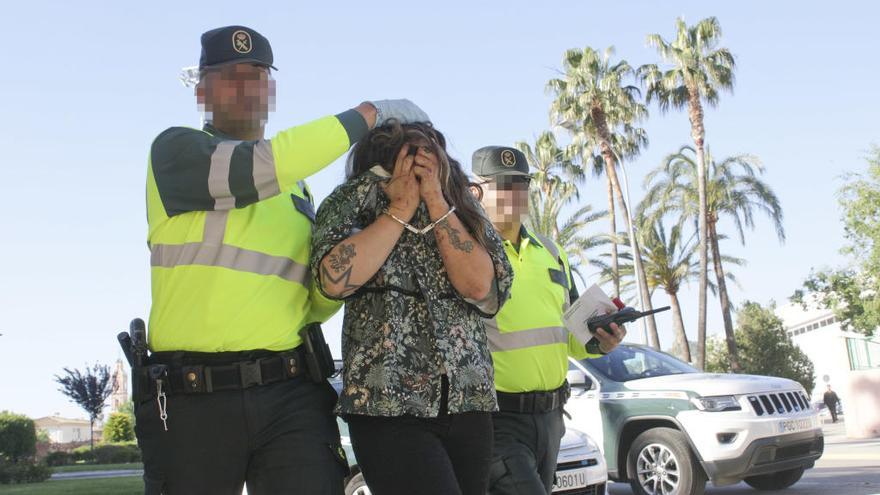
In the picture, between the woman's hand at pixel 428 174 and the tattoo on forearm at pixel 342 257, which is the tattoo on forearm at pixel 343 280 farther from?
the woman's hand at pixel 428 174

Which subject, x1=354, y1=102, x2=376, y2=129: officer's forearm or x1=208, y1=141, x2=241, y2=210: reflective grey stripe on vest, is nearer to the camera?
A: x1=208, y1=141, x2=241, y2=210: reflective grey stripe on vest

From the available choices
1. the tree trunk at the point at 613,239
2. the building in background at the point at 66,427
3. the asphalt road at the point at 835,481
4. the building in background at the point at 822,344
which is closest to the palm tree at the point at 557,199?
the tree trunk at the point at 613,239

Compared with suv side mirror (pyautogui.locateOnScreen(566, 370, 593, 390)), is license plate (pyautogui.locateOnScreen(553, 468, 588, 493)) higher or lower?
lower

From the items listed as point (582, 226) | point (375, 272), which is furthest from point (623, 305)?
point (582, 226)

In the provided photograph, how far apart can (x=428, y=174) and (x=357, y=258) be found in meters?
0.35

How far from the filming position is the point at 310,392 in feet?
9.61

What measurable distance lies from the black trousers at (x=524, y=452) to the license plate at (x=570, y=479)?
2945 millimetres

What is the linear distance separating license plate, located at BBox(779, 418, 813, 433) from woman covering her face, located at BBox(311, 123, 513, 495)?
731cm

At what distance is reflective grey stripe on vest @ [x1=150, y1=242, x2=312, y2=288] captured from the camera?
2848 mm

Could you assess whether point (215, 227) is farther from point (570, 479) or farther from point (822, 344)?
point (822, 344)

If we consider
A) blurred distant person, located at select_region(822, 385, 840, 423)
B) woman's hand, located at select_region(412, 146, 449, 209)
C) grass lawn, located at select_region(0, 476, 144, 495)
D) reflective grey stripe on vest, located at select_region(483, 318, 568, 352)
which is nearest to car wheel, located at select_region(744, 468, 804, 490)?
reflective grey stripe on vest, located at select_region(483, 318, 568, 352)

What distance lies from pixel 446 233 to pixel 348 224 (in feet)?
1.03

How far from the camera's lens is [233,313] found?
2812 mm

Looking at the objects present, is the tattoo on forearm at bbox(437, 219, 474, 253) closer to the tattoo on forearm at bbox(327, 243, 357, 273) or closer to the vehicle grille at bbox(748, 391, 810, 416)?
the tattoo on forearm at bbox(327, 243, 357, 273)
